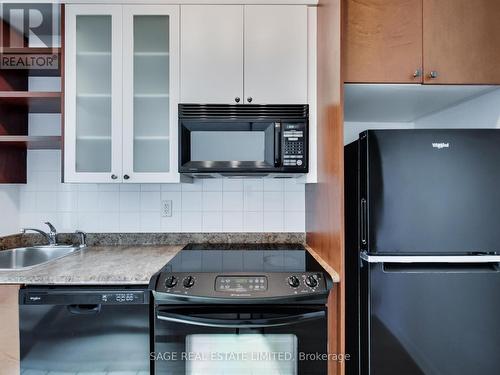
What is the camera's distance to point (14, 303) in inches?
46.6

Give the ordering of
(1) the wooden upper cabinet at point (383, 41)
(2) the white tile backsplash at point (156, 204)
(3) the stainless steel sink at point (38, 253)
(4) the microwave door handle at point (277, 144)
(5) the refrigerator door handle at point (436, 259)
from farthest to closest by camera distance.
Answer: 1. (2) the white tile backsplash at point (156, 204)
2. (3) the stainless steel sink at point (38, 253)
3. (4) the microwave door handle at point (277, 144)
4. (1) the wooden upper cabinet at point (383, 41)
5. (5) the refrigerator door handle at point (436, 259)

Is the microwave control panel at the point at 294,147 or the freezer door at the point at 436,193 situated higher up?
the microwave control panel at the point at 294,147

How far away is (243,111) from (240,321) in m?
0.98

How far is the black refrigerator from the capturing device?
114 cm

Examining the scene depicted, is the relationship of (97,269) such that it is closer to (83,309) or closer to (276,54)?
(83,309)

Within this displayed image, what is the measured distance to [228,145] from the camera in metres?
1.52

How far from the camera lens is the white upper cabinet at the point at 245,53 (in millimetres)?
1541

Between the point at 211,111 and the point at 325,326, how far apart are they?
44.1 inches

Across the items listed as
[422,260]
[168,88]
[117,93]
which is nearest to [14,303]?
[117,93]

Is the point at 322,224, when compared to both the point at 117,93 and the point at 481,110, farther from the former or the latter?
the point at 117,93

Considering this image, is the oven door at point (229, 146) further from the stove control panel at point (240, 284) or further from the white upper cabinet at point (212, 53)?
the stove control panel at point (240, 284)

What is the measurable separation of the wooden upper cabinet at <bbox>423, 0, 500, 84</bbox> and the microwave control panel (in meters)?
0.59

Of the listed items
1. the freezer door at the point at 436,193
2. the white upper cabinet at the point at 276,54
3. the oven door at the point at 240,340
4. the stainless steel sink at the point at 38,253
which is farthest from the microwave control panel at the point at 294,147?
the stainless steel sink at the point at 38,253

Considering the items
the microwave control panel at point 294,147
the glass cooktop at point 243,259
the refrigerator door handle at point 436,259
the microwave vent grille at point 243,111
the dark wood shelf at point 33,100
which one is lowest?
the glass cooktop at point 243,259
